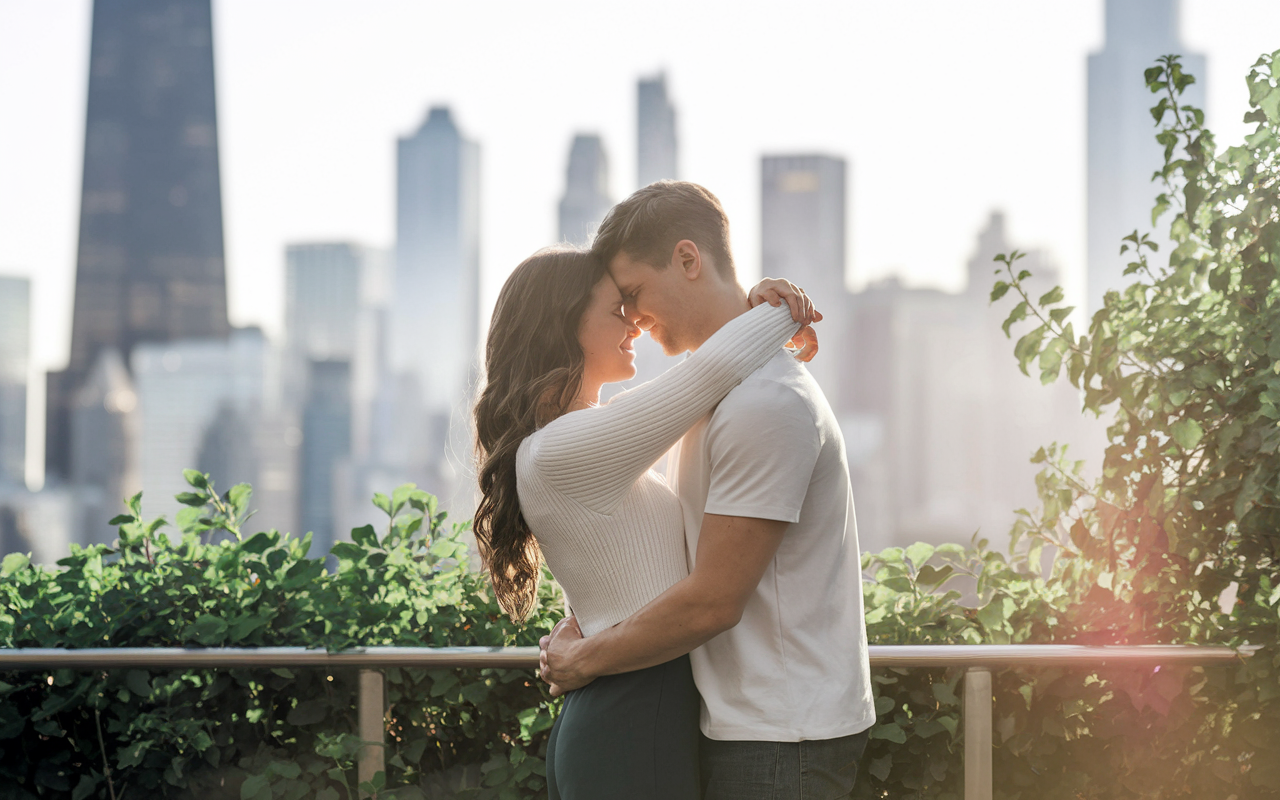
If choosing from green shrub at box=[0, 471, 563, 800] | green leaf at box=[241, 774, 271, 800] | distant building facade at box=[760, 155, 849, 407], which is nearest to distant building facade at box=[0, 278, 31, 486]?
distant building facade at box=[760, 155, 849, 407]

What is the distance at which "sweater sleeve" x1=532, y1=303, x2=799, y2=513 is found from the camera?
150 cm

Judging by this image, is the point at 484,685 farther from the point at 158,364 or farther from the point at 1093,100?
the point at 158,364

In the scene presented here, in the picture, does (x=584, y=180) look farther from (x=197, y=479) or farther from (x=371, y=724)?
(x=371, y=724)

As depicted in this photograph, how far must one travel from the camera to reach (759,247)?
69438mm

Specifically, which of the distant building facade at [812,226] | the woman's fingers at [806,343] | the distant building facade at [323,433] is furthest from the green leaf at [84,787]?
the distant building facade at [323,433]

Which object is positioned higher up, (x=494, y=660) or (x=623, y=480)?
(x=623, y=480)

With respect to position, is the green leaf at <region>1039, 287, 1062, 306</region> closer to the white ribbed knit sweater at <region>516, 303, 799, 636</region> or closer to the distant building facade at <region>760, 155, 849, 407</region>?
the white ribbed knit sweater at <region>516, 303, 799, 636</region>

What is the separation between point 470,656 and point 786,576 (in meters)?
0.76

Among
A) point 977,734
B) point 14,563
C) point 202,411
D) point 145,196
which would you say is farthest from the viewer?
point 202,411

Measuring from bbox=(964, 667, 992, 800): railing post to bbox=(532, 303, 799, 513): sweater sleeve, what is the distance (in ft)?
3.14

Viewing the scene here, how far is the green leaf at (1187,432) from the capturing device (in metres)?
2.11

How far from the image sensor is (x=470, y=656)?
6.42ft

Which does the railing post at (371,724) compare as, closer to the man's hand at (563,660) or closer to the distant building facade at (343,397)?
the man's hand at (563,660)

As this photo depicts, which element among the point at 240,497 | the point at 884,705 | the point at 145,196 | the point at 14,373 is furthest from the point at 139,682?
the point at 14,373
